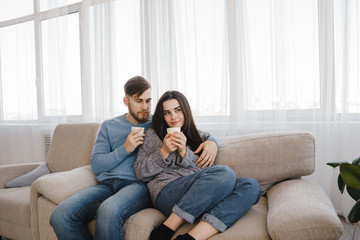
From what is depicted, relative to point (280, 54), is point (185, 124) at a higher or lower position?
lower

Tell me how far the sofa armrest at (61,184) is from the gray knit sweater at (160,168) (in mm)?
350

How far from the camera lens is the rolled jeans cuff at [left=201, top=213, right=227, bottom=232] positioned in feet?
4.23

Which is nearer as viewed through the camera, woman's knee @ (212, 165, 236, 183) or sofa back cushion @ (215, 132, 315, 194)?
woman's knee @ (212, 165, 236, 183)

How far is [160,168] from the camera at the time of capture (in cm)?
164

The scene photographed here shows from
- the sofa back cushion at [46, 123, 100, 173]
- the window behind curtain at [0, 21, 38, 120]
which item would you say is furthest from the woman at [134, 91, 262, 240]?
the window behind curtain at [0, 21, 38, 120]

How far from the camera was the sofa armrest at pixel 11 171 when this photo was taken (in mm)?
2275

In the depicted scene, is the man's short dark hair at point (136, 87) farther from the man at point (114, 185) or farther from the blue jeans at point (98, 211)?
the blue jeans at point (98, 211)

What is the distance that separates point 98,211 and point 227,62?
1.52 m

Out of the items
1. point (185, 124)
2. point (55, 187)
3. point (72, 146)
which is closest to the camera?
point (55, 187)

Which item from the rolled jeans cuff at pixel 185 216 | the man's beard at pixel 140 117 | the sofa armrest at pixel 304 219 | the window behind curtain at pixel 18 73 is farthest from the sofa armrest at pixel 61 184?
the window behind curtain at pixel 18 73

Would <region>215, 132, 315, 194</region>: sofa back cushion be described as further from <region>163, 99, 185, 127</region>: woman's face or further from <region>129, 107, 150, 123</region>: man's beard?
<region>129, 107, 150, 123</region>: man's beard

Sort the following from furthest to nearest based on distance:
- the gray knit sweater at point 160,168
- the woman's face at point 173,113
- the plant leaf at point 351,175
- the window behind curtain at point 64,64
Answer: the window behind curtain at point 64,64, the woman's face at point 173,113, the gray knit sweater at point 160,168, the plant leaf at point 351,175

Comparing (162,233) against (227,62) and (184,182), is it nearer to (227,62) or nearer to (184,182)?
(184,182)

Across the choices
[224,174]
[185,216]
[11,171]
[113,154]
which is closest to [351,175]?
[224,174]
